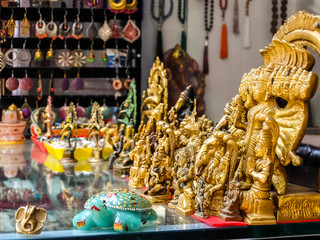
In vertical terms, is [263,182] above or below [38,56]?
below

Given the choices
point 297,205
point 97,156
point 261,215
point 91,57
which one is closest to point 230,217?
point 261,215

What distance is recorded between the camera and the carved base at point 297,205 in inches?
70.9

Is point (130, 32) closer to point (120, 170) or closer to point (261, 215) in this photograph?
point (120, 170)

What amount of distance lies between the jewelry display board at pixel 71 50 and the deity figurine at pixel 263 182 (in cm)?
362

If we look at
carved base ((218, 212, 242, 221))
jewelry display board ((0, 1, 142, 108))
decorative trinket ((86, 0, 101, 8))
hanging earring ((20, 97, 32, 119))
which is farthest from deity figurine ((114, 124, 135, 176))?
decorative trinket ((86, 0, 101, 8))

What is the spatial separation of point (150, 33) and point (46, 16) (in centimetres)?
118

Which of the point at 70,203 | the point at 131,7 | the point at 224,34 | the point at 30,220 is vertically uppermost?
the point at 131,7

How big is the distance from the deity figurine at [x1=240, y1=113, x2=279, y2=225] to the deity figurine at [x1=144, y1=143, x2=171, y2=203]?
0.47 m

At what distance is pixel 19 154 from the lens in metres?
3.73

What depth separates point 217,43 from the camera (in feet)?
19.4

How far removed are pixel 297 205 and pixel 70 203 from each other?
916 mm

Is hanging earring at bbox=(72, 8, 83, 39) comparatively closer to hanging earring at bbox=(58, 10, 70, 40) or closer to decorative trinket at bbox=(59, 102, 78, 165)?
hanging earring at bbox=(58, 10, 70, 40)

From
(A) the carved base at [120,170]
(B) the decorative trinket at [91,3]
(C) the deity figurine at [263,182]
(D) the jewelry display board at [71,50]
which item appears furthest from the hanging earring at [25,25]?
(C) the deity figurine at [263,182]

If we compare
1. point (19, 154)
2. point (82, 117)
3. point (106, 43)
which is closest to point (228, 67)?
point (106, 43)
